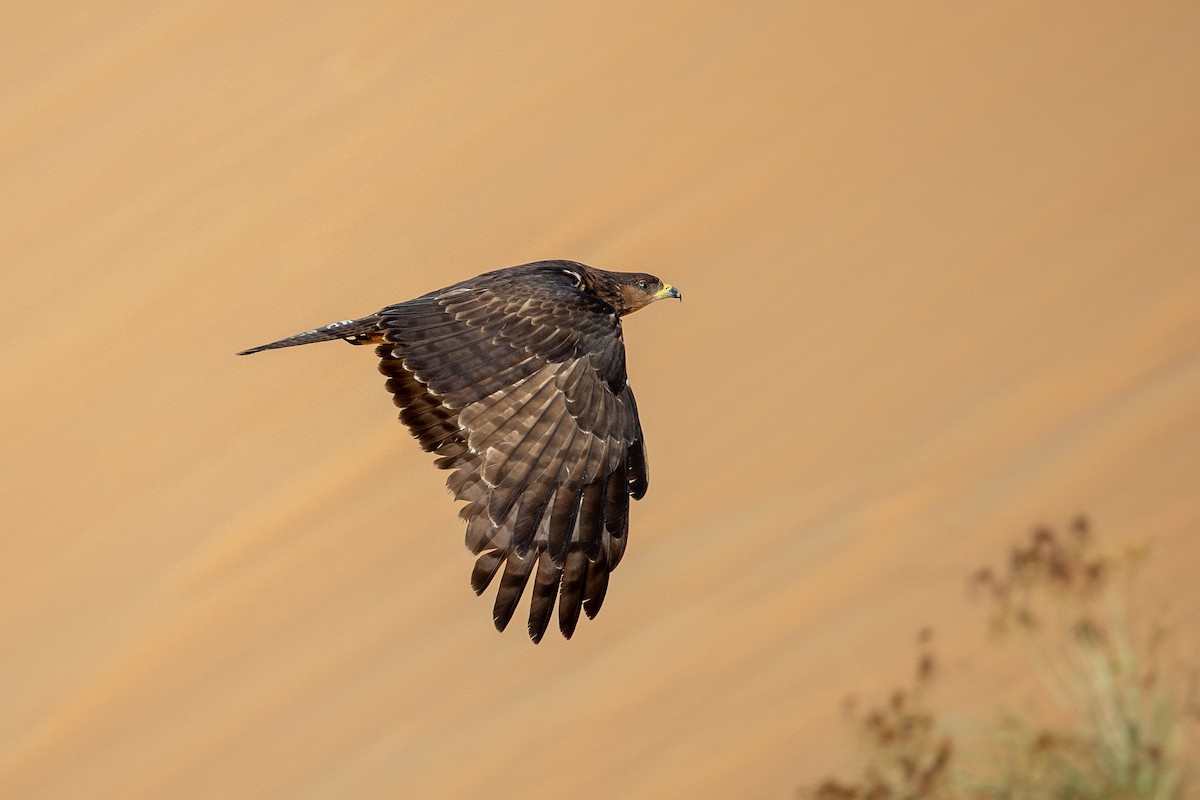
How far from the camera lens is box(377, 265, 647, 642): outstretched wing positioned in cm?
598

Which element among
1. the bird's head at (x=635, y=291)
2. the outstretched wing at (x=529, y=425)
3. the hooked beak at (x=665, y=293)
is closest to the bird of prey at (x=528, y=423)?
the outstretched wing at (x=529, y=425)

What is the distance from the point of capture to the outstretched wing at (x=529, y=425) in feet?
19.6

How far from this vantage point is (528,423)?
6105mm

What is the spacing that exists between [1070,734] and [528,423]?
276 cm

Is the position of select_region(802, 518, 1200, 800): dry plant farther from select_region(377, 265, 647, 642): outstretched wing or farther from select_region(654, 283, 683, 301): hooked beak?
select_region(654, 283, 683, 301): hooked beak

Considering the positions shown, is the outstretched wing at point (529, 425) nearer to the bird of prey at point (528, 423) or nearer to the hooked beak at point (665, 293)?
the bird of prey at point (528, 423)

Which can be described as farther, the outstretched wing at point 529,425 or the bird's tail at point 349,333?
the bird's tail at point 349,333

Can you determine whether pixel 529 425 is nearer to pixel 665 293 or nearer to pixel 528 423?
pixel 528 423

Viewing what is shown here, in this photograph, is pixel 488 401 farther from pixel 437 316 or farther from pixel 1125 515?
pixel 1125 515

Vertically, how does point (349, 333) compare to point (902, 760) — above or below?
above

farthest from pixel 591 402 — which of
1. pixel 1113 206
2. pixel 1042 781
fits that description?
pixel 1113 206

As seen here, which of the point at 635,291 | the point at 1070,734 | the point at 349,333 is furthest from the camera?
the point at 635,291

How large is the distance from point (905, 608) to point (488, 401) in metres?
4.66

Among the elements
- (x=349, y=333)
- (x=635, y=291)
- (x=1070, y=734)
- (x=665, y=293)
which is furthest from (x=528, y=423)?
(x=1070, y=734)
